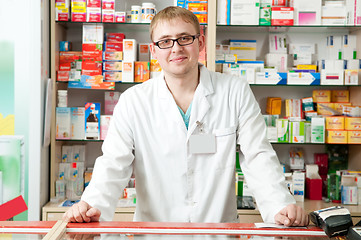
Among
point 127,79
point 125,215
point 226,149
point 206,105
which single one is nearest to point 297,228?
point 226,149

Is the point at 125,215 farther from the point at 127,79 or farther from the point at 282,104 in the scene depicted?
the point at 282,104

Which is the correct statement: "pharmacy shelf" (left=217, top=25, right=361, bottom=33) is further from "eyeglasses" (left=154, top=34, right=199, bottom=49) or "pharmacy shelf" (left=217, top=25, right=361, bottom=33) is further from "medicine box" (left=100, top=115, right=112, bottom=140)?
"eyeglasses" (left=154, top=34, right=199, bottom=49)

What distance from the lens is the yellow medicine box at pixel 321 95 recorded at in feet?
12.6

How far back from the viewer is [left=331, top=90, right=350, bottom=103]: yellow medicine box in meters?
3.88

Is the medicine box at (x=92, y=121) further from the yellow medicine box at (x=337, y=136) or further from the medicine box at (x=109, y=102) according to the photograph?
the yellow medicine box at (x=337, y=136)

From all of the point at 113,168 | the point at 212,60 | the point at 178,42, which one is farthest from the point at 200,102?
the point at 212,60

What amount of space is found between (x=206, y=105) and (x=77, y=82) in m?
1.72

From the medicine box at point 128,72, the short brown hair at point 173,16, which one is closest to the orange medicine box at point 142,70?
the medicine box at point 128,72

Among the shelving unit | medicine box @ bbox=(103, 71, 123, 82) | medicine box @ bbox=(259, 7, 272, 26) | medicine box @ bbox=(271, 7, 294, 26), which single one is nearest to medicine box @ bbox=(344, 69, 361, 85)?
the shelving unit

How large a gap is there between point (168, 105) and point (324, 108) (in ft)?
6.73

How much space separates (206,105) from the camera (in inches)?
84.9

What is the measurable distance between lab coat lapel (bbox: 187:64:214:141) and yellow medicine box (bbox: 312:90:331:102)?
1905mm

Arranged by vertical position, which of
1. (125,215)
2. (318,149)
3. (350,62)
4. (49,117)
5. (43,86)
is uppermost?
(350,62)

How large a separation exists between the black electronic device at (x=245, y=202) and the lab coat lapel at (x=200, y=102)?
4.73 feet
